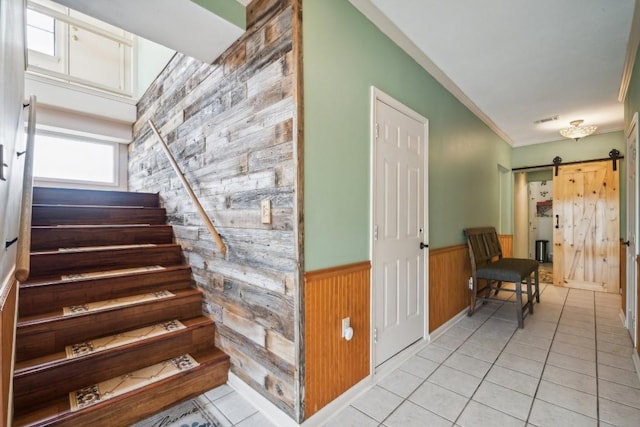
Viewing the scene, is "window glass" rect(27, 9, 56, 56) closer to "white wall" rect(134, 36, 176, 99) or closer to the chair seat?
"white wall" rect(134, 36, 176, 99)

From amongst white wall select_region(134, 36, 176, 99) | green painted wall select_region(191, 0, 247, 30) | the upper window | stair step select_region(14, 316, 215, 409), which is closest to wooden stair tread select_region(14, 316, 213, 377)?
stair step select_region(14, 316, 215, 409)

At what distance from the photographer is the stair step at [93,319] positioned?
5.64ft

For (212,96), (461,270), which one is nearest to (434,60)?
(212,96)

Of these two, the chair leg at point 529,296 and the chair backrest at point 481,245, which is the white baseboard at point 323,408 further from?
the chair leg at point 529,296

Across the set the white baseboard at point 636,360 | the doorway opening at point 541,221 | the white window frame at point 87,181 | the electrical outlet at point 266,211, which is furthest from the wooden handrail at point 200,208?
the doorway opening at point 541,221

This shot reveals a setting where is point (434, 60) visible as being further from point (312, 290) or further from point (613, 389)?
point (613, 389)

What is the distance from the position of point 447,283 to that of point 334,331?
6.03 feet

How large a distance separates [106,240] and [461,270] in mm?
3711

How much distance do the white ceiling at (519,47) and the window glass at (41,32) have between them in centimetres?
451

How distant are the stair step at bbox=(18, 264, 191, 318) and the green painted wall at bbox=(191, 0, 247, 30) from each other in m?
1.95

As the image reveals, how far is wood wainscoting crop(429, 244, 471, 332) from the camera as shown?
287 centimetres

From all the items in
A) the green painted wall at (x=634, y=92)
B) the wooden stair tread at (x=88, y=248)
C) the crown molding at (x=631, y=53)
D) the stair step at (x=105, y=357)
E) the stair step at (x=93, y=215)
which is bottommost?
the stair step at (x=105, y=357)

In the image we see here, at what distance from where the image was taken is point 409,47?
2418 mm

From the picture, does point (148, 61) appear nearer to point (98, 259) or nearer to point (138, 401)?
point (98, 259)
